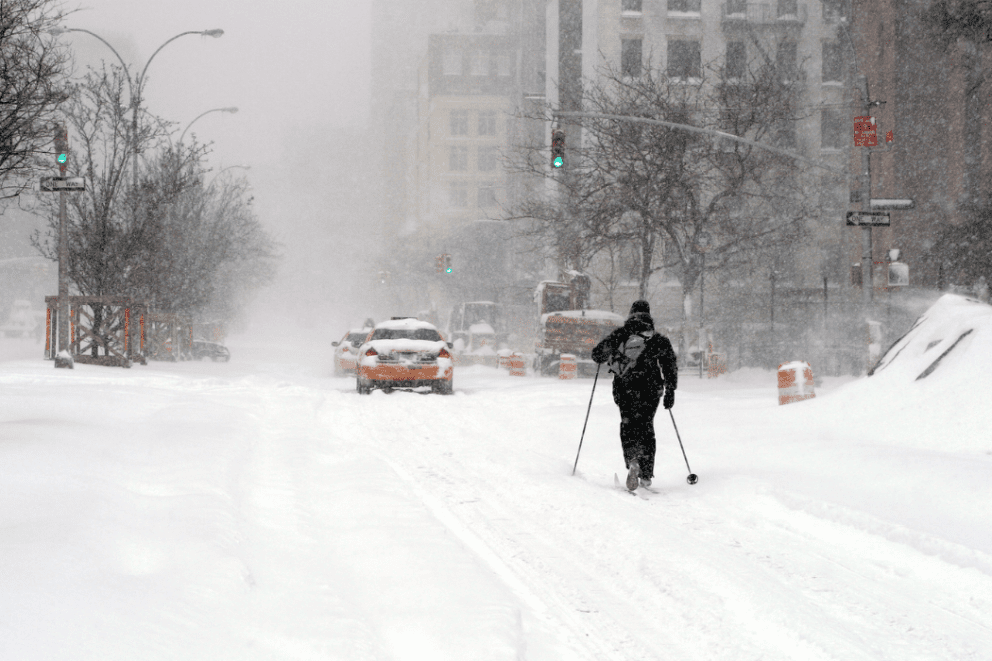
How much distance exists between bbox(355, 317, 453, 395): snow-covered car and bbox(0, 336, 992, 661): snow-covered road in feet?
24.2

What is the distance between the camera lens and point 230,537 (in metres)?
6.02

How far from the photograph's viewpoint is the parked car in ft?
147

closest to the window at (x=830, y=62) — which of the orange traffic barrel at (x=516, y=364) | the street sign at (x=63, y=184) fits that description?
the orange traffic barrel at (x=516, y=364)

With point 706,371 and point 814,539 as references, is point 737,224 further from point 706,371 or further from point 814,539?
point 814,539

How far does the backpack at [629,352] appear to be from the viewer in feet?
30.6

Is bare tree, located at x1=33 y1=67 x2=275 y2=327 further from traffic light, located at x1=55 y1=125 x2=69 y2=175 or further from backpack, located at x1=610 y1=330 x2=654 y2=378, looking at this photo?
backpack, located at x1=610 y1=330 x2=654 y2=378

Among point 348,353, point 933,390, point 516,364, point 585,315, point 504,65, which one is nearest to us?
point 933,390

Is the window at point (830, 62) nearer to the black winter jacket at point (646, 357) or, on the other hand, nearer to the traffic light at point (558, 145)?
the traffic light at point (558, 145)

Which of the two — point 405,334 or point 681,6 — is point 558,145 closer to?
point 405,334

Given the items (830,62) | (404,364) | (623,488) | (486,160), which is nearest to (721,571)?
(623,488)

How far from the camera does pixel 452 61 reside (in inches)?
3994

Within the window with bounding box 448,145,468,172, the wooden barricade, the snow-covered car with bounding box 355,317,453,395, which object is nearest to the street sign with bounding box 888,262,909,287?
the snow-covered car with bounding box 355,317,453,395

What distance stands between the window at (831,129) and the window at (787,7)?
568 cm

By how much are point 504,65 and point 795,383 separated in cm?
9146
